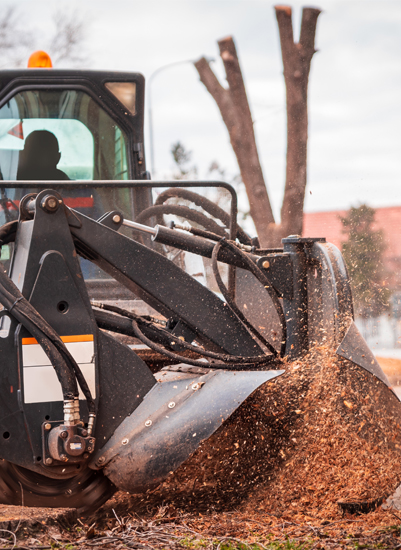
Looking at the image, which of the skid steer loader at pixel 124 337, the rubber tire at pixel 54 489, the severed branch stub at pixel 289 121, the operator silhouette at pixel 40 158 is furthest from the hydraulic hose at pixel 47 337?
the severed branch stub at pixel 289 121

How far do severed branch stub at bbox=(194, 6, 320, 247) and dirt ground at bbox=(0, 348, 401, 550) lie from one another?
558 centimetres

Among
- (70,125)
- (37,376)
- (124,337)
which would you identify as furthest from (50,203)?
(70,125)

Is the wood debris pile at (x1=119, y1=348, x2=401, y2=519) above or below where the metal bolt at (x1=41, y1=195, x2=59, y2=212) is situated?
below

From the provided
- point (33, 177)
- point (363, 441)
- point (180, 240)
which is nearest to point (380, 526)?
point (363, 441)

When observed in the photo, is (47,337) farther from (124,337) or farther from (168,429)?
(124,337)

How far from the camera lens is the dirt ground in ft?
7.42

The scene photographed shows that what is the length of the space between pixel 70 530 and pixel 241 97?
739 centimetres

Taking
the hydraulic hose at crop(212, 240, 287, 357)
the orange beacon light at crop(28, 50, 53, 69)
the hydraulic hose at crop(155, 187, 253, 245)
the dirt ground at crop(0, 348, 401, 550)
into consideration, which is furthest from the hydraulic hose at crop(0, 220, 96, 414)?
the orange beacon light at crop(28, 50, 53, 69)

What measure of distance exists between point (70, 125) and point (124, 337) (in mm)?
1554

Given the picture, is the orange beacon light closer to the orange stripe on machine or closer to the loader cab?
the loader cab

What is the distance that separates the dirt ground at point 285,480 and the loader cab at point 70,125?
1.94m

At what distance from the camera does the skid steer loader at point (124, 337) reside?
234 cm

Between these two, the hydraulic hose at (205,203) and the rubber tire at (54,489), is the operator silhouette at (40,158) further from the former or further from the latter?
the rubber tire at (54,489)

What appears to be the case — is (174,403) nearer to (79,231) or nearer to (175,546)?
(175,546)
